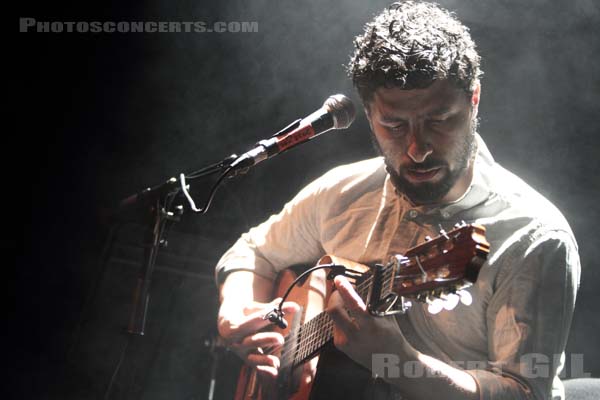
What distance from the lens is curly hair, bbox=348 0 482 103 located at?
1.80 m

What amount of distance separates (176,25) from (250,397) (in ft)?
7.02

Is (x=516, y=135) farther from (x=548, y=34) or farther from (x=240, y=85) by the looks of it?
(x=240, y=85)

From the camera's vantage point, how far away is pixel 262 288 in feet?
8.28

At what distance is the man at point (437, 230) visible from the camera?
1.60 meters

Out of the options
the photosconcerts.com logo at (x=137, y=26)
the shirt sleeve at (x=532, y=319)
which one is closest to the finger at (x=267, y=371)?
the shirt sleeve at (x=532, y=319)

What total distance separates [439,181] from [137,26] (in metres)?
2.17

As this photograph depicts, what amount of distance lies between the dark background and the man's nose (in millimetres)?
1241

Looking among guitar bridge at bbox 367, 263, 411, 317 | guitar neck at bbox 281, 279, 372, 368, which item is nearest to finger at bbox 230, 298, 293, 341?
guitar neck at bbox 281, 279, 372, 368

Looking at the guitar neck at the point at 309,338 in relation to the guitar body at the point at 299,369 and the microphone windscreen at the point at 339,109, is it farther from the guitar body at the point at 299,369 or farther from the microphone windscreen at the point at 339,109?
the microphone windscreen at the point at 339,109

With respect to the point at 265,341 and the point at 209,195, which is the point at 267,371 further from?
the point at 209,195

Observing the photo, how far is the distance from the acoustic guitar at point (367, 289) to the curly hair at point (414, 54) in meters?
0.60

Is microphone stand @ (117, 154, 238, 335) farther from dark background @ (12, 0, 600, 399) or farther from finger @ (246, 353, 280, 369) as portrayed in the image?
dark background @ (12, 0, 600, 399)

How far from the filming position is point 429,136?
1812 millimetres

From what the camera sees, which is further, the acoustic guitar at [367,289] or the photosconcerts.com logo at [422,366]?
the photosconcerts.com logo at [422,366]
